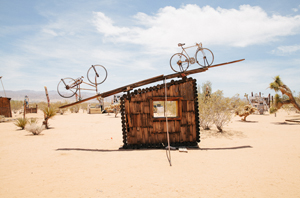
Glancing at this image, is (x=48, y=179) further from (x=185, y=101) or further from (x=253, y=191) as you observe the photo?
(x=185, y=101)

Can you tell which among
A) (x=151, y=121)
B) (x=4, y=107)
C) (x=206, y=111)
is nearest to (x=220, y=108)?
(x=206, y=111)

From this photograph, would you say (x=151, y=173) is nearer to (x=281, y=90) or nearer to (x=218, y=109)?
(x=218, y=109)

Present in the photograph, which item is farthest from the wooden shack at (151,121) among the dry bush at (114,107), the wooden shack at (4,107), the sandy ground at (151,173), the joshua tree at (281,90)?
the wooden shack at (4,107)

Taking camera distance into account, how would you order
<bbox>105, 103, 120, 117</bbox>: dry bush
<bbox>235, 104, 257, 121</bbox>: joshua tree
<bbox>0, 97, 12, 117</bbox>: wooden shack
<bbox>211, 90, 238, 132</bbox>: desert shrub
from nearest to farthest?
<bbox>211, 90, 238, 132</bbox>: desert shrub → <bbox>235, 104, 257, 121</bbox>: joshua tree → <bbox>0, 97, 12, 117</bbox>: wooden shack → <bbox>105, 103, 120, 117</bbox>: dry bush

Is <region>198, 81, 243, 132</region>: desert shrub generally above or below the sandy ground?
above

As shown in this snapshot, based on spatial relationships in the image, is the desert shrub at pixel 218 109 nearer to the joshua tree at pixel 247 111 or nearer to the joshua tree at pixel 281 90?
the joshua tree at pixel 247 111

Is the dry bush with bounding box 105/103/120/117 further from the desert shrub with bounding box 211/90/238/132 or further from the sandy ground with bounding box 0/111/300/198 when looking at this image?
the sandy ground with bounding box 0/111/300/198

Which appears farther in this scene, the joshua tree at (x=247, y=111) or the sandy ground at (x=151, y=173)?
the joshua tree at (x=247, y=111)

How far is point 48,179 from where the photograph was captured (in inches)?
196

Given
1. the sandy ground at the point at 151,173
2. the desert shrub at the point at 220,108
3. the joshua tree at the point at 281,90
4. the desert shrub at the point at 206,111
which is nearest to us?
the sandy ground at the point at 151,173

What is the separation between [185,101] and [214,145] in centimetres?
300

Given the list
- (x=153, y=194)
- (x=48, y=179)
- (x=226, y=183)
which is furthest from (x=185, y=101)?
(x=48, y=179)

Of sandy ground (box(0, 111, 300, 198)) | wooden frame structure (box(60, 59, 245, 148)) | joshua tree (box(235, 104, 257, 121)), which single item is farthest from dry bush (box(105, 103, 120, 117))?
sandy ground (box(0, 111, 300, 198))

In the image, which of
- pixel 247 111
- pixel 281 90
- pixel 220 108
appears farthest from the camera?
pixel 247 111
